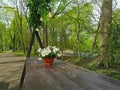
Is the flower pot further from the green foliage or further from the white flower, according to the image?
the green foliage

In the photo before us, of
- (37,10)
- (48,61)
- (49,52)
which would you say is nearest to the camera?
(49,52)

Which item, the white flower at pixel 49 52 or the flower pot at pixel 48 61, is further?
the flower pot at pixel 48 61

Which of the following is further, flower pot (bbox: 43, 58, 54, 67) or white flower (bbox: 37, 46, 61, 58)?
flower pot (bbox: 43, 58, 54, 67)

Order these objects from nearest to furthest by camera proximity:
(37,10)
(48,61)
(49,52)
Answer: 1. (49,52)
2. (48,61)
3. (37,10)

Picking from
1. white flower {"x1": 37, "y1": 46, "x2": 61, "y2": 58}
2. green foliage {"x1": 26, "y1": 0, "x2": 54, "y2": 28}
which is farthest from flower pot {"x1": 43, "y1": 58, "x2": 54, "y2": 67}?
green foliage {"x1": 26, "y1": 0, "x2": 54, "y2": 28}

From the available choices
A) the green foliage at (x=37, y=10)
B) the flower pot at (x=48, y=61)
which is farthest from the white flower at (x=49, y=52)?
the green foliage at (x=37, y=10)

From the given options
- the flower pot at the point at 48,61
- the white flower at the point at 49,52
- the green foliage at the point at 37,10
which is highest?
the green foliage at the point at 37,10

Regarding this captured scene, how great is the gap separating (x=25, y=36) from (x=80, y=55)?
27.6 m

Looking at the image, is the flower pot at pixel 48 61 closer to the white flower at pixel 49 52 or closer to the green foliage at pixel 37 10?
the white flower at pixel 49 52

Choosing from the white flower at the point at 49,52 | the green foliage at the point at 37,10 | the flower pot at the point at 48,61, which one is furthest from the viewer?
the green foliage at the point at 37,10

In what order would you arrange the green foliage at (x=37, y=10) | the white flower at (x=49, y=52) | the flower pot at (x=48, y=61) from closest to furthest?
1. the white flower at (x=49, y=52)
2. the flower pot at (x=48, y=61)
3. the green foliage at (x=37, y=10)

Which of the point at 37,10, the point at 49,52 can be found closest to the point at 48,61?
the point at 49,52

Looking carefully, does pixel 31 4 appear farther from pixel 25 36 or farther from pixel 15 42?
pixel 15 42

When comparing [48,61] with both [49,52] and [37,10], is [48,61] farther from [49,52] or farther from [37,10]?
[37,10]
